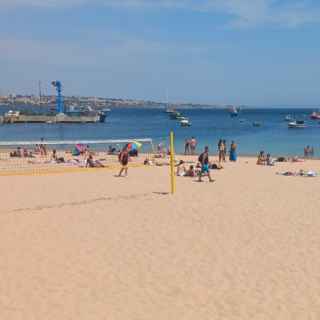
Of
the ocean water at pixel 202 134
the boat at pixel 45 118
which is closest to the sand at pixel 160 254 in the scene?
the ocean water at pixel 202 134

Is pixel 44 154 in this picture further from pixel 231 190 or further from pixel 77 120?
pixel 77 120

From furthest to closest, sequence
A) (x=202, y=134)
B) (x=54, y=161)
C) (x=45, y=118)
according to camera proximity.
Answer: (x=45, y=118), (x=202, y=134), (x=54, y=161)

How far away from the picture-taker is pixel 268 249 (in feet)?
29.2

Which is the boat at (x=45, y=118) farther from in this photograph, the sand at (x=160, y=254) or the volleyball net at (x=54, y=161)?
the sand at (x=160, y=254)

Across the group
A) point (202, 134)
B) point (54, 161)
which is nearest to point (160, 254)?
point (54, 161)

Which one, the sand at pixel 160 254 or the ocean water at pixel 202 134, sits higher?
the sand at pixel 160 254

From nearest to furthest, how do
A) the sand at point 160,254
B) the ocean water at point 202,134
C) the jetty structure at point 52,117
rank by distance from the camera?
the sand at point 160,254 < the ocean water at point 202,134 < the jetty structure at point 52,117

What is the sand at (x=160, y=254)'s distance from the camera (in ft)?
21.1

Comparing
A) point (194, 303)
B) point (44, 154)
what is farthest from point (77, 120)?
point (194, 303)

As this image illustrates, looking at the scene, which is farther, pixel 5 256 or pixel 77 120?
pixel 77 120

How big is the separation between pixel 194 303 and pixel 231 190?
9.16 metres

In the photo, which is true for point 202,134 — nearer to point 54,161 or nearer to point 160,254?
point 54,161

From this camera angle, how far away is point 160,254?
8.61 metres

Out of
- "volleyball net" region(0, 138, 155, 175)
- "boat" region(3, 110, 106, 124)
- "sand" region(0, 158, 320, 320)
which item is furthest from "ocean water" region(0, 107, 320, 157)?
"sand" region(0, 158, 320, 320)
